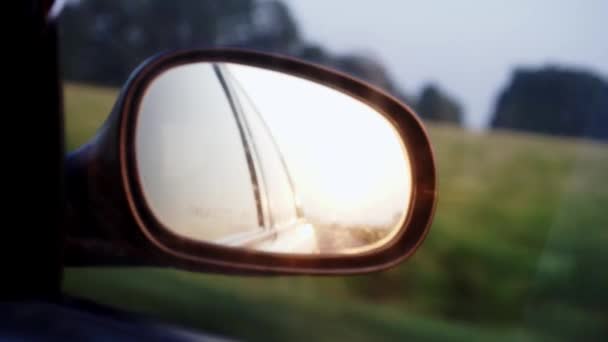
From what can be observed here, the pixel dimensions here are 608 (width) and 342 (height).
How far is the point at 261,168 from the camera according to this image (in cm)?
246

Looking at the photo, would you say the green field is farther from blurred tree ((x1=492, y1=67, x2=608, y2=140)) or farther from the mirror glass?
the mirror glass

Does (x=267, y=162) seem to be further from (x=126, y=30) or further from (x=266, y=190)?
(x=126, y=30)

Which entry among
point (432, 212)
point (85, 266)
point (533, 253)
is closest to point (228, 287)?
point (85, 266)

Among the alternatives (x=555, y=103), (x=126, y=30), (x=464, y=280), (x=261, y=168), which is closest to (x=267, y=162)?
(x=261, y=168)

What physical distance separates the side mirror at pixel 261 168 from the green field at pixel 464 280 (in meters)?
1.10

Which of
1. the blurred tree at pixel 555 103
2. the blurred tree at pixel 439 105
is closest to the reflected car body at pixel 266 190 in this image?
the blurred tree at pixel 439 105

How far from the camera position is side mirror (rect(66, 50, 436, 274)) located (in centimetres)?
235

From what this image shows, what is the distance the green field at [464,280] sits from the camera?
375 centimetres

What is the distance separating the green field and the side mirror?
1100mm

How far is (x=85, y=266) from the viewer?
128 inches

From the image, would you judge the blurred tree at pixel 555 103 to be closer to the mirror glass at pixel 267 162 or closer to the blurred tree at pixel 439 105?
the blurred tree at pixel 439 105

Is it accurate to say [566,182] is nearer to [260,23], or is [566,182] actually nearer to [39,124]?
[260,23]

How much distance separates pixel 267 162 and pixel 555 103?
6.57 feet

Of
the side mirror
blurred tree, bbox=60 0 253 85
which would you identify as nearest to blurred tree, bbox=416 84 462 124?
blurred tree, bbox=60 0 253 85
